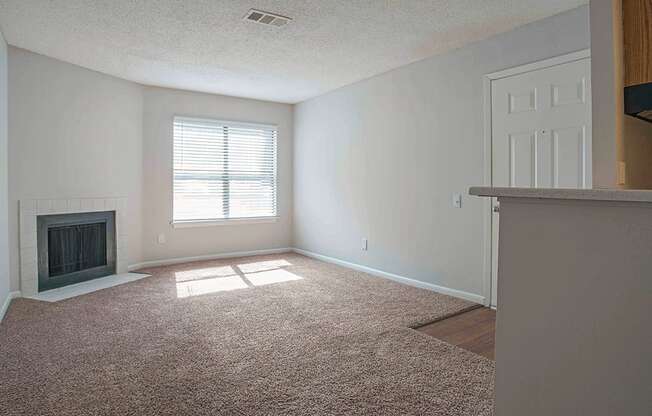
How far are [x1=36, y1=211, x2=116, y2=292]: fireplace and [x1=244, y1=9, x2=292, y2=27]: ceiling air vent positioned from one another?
9.62 feet

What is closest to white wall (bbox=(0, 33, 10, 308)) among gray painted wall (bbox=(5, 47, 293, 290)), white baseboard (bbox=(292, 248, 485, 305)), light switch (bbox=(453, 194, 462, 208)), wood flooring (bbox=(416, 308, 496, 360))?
gray painted wall (bbox=(5, 47, 293, 290))

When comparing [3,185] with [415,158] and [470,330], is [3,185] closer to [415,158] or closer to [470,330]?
[415,158]

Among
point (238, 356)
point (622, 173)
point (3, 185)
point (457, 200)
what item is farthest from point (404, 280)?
point (3, 185)

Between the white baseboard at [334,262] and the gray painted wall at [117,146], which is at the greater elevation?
the gray painted wall at [117,146]

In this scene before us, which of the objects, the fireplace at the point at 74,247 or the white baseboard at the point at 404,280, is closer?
the white baseboard at the point at 404,280

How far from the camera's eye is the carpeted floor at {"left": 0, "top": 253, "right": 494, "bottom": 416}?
6.49ft

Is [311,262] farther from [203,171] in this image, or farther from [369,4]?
[369,4]

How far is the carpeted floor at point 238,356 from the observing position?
77.9 inches

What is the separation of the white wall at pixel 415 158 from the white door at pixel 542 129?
15cm

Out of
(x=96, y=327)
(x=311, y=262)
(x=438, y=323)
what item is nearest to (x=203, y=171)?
(x=311, y=262)

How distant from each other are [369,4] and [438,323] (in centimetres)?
247

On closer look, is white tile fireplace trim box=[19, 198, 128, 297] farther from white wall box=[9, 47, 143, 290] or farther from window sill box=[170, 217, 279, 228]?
window sill box=[170, 217, 279, 228]

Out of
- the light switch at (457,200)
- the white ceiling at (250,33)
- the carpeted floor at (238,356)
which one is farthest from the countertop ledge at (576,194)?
the light switch at (457,200)

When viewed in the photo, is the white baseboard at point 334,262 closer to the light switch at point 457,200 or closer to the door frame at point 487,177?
the door frame at point 487,177
